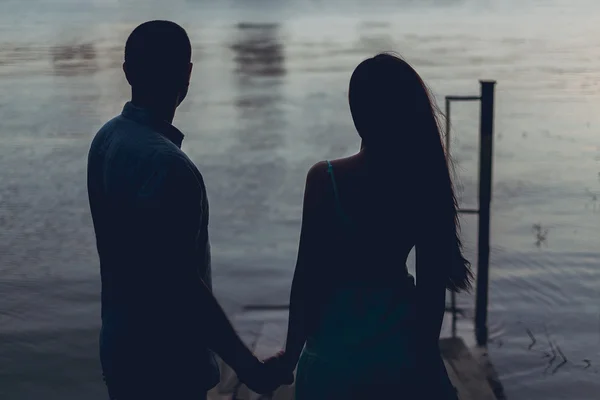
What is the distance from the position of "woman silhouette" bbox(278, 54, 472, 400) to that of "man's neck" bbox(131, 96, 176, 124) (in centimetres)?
53

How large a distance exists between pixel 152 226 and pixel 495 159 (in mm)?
10436

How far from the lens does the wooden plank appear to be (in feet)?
17.3

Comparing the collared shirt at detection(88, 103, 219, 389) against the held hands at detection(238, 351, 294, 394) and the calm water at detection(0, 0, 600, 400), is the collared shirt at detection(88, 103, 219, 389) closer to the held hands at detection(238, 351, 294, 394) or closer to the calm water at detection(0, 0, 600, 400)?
the held hands at detection(238, 351, 294, 394)

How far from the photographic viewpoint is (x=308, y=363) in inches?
111

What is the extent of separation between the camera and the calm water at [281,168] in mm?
6945

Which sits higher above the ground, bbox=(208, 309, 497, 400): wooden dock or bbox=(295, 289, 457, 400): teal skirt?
bbox=(295, 289, 457, 400): teal skirt

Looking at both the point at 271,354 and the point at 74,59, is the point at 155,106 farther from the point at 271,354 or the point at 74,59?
the point at 74,59

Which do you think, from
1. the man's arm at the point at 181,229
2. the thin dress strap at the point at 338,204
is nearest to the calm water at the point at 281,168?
the thin dress strap at the point at 338,204

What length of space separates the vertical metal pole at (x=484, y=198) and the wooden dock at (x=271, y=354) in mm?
540

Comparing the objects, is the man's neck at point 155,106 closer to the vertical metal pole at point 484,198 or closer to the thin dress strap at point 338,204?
the thin dress strap at point 338,204

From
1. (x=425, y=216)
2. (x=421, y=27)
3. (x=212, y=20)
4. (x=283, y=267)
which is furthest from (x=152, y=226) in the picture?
(x=212, y=20)

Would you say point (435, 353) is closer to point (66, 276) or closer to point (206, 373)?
point (206, 373)

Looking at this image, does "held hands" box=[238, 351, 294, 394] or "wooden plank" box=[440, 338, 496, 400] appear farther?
"wooden plank" box=[440, 338, 496, 400]

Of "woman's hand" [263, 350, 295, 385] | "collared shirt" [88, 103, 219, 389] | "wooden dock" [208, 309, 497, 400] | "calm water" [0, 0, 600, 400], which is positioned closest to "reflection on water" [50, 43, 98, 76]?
"calm water" [0, 0, 600, 400]
